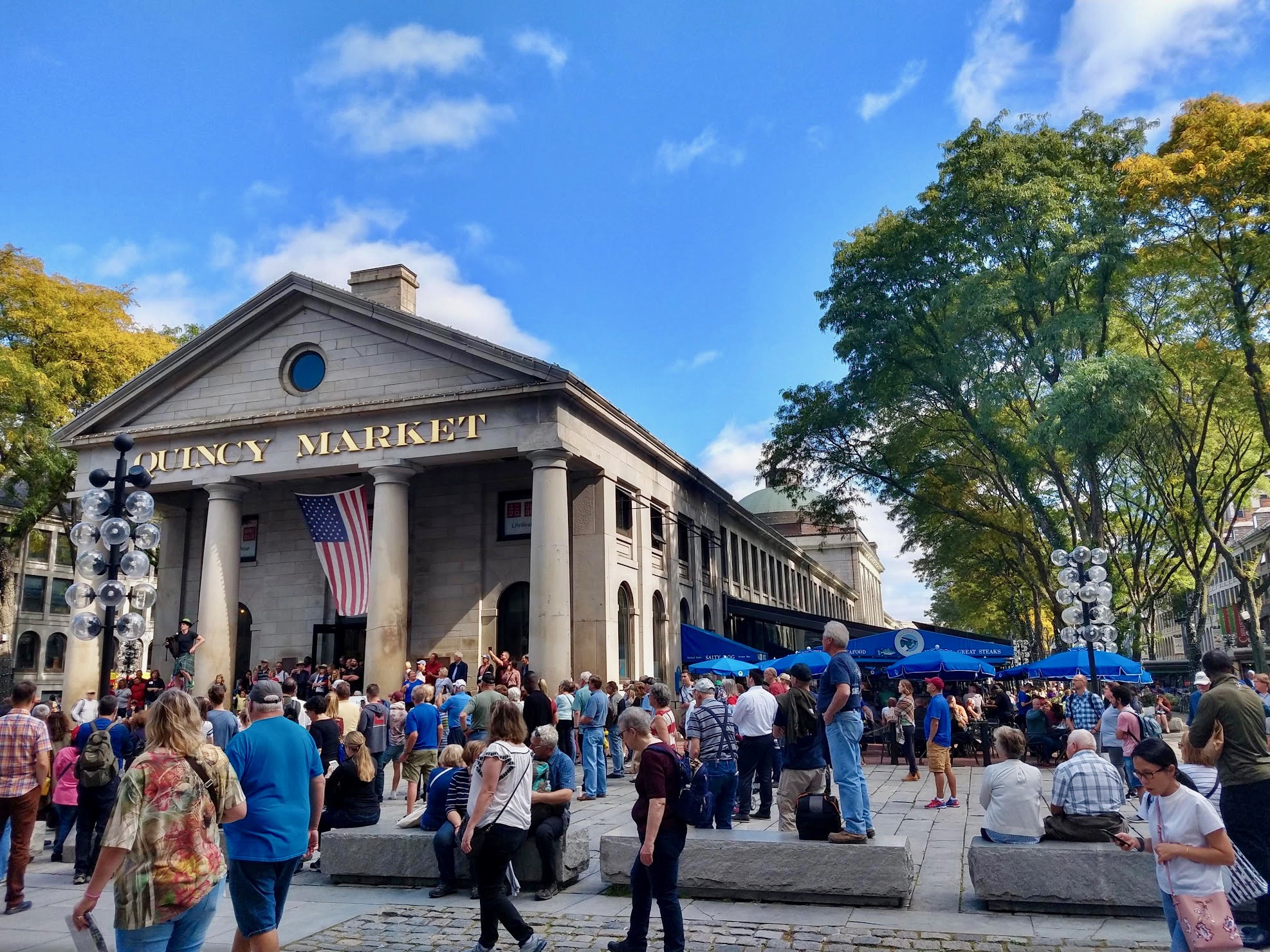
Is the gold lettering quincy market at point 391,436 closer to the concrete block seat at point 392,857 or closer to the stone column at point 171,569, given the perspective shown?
the stone column at point 171,569

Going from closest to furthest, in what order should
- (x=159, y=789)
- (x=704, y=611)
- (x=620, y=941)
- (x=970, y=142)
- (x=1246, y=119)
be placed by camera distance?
(x=159, y=789), (x=620, y=941), (x=1246, y=119), (x=970, y=142), (x=704, y=611)

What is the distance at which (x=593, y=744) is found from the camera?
1642cm

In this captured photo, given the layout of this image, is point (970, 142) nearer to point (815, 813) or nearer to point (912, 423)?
point (912, 423)

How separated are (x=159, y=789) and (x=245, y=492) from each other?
25.9 meters

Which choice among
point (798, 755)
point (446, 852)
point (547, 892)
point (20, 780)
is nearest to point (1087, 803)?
point (798, 755)

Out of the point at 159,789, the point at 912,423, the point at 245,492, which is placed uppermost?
the point at 912,423

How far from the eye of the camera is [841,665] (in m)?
8.59

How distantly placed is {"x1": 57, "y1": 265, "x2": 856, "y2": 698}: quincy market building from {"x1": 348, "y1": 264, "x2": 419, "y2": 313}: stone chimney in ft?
0.23

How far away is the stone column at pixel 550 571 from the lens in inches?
942

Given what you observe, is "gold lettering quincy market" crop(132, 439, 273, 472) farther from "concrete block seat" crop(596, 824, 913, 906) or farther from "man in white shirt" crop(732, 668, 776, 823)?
"concrete block seat" crop(596, 824, 913, 906)

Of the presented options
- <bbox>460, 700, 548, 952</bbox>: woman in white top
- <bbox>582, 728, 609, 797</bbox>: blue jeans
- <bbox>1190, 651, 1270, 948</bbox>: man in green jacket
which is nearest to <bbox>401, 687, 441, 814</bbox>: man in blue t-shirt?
<bbox>582, 728, 609, 797</bbox>: blue jeans

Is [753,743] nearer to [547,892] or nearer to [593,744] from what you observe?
[547,892]

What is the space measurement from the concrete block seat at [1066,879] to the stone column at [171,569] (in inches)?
1178

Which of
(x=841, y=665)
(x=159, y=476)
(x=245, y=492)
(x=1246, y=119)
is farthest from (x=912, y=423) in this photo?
(x=841, y=665)
